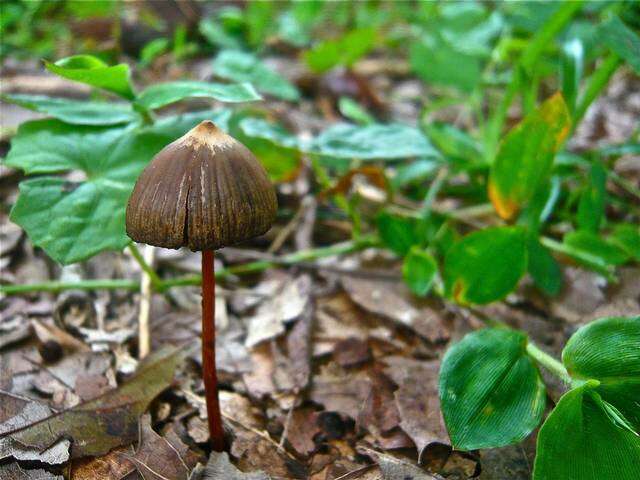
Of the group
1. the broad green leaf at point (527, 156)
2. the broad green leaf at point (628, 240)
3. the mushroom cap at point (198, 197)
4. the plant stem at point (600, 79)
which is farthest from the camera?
the plant stem at point (600, 79)

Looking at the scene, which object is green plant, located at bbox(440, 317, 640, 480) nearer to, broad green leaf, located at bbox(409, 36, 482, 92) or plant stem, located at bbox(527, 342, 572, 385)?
plant stem, located at bbox(527, 342, 572, 385)

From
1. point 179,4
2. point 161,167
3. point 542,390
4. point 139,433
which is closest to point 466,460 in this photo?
point 542,390

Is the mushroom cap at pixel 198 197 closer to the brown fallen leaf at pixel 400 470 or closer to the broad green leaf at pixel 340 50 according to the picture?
the brown fallen leaf at pixel 400 470

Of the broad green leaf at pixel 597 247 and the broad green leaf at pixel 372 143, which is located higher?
the broad green leaf at pixel 372 143

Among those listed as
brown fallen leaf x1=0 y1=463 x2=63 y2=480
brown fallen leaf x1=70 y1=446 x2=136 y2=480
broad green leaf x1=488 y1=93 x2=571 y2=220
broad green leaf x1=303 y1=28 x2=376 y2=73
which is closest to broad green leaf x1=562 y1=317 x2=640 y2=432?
broad green leaf x1=488 y1=93 x2=571 y2=220

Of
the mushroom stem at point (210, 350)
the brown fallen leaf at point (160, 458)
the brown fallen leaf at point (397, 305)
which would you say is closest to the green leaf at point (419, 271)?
the brown fallen leaf at point (397, 305)

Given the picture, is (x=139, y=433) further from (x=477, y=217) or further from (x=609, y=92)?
(x=609, y=92)
